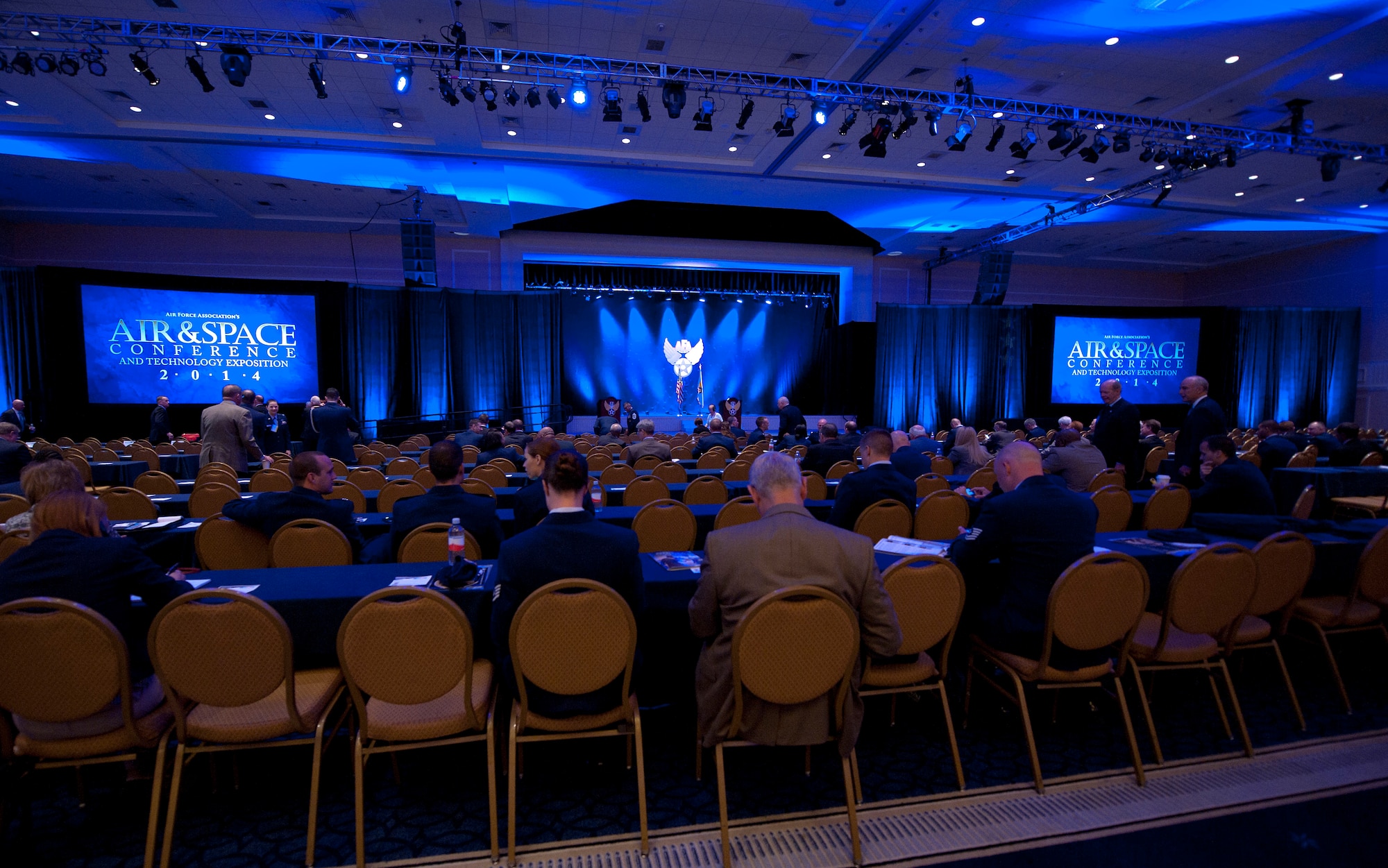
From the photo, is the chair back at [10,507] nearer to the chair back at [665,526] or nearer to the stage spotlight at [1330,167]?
the chair back at [665,526]

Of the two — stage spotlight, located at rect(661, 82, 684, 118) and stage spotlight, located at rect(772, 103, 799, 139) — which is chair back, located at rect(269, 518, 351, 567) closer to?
stage spotlight, located at rect(661, 82, 684, 118)

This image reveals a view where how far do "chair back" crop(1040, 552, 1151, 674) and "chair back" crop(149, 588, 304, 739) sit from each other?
2766 millimetres

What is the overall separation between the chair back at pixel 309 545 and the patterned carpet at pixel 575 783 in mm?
930

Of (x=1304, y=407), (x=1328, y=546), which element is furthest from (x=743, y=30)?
(x=1304, y=407)

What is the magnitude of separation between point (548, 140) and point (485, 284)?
737 cm

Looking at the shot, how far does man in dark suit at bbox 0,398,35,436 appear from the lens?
9.28 m

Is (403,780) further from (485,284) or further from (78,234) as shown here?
(78,234)

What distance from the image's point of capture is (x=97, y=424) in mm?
13531

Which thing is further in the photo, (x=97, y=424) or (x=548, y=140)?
Result: (x=97, y=424)

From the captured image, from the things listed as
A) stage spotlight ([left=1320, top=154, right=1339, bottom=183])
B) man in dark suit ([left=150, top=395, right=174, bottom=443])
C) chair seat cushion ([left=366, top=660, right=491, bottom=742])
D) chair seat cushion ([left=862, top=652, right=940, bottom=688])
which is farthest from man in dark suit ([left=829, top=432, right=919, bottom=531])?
man in dark suit ([left=150, top=395, right=174, bottom=443])

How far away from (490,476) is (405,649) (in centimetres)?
406

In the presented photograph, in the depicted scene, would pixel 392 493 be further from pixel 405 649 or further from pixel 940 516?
pixel 940 516

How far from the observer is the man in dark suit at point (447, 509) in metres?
3.41

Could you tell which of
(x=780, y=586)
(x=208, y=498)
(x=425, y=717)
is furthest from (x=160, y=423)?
(x=780, y=586)
